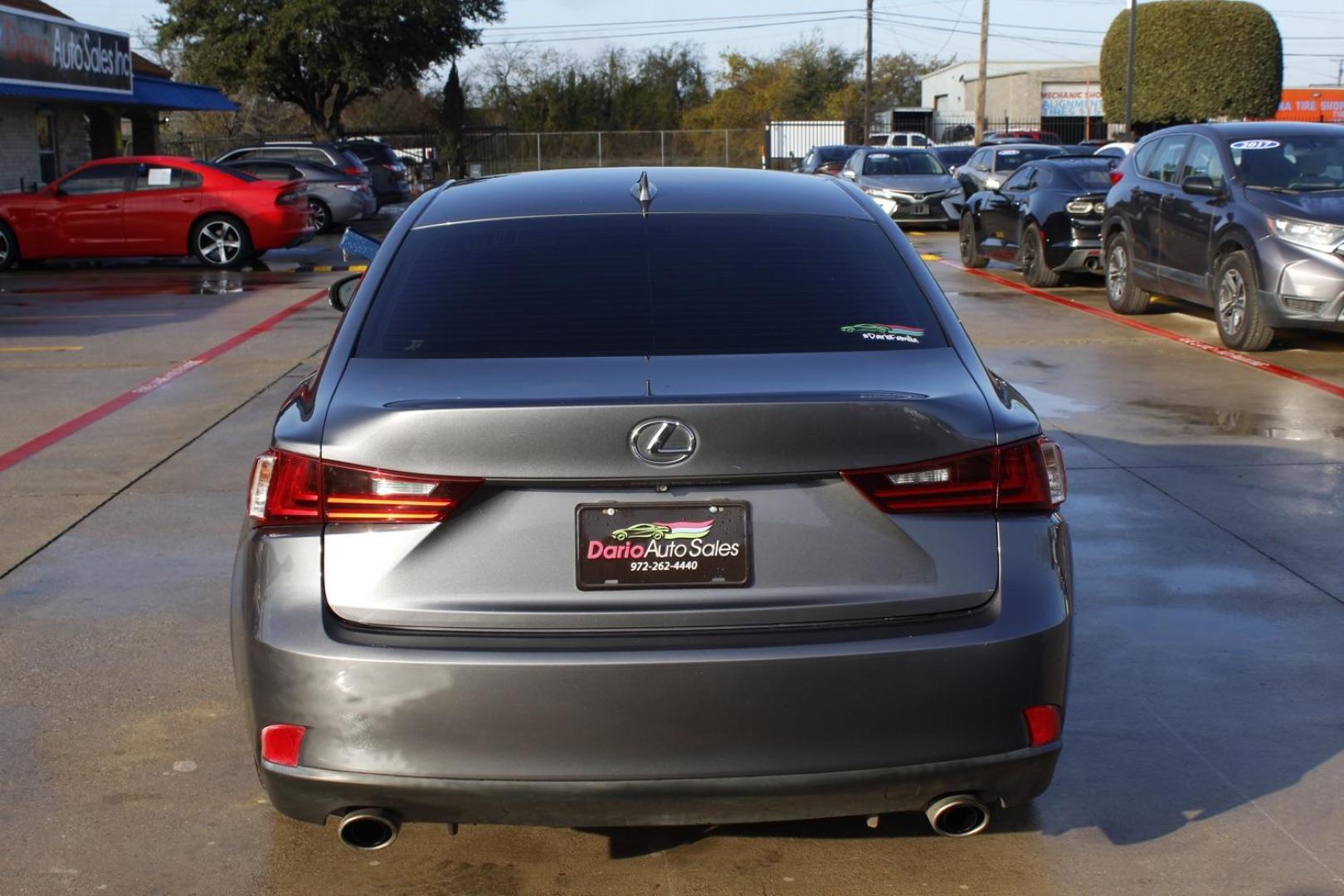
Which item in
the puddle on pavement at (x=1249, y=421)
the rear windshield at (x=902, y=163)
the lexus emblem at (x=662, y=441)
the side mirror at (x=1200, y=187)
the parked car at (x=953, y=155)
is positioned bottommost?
the puddle on pavement at (x=1249, y=421)

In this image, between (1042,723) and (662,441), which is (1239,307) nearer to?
(1042,723)

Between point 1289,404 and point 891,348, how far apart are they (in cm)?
734

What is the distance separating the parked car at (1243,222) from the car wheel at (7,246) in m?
15.5

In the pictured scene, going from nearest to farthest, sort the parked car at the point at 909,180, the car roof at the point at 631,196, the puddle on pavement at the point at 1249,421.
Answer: the car roof at the point at 631,196 < the puddle on pavement at the point at 1249,421 < the parked car at the point at 909,180

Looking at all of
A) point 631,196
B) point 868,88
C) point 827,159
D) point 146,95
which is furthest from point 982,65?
point 631,196

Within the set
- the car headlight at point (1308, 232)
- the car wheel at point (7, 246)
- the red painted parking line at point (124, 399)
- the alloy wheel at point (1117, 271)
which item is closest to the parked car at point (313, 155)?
the car wheel at point (7, 246)

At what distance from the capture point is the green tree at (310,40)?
1727 inches

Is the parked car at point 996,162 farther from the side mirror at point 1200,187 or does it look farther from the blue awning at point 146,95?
the blue awning at point 146,95

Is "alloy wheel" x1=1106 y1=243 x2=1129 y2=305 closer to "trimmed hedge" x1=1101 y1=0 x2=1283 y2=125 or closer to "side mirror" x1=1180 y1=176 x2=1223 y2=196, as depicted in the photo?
"side mirror" x1=1180 y1=176 x2=1223 y2=196

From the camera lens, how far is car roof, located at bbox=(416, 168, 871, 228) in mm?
4164

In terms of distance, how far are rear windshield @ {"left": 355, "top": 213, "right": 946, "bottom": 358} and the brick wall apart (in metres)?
25.8

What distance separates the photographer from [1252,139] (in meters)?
12.5

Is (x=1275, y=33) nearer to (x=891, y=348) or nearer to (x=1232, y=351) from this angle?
(x=1232, y=351)

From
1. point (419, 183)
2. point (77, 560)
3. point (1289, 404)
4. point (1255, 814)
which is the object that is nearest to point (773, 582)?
point (1255, 814)
